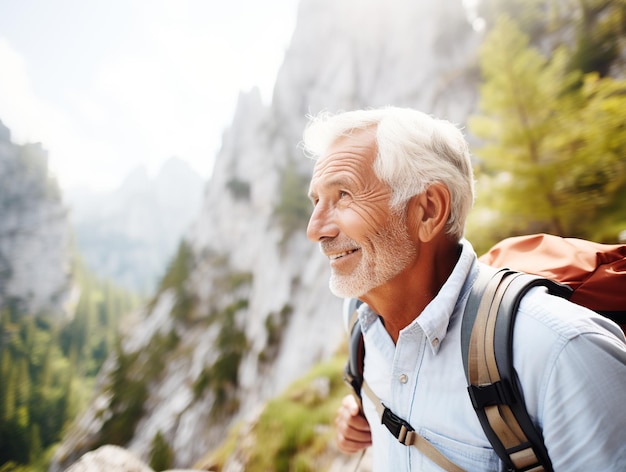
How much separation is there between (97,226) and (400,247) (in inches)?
7966

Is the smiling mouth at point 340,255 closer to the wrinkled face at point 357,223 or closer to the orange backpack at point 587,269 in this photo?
the wrinkled face at point 357,223

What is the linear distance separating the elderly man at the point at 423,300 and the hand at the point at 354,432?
10.9 inches

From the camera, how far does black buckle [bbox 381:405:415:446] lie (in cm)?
139

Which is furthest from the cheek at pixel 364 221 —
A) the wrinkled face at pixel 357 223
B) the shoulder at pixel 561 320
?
the shoulder at pixel 561 320

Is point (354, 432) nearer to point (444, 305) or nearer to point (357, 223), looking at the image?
point (444, 305)

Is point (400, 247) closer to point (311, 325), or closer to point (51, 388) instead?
point (311, 325)

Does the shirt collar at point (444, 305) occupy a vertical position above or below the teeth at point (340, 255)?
below

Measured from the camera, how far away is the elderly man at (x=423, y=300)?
0.97 meters

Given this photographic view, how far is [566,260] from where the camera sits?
4.69 feet

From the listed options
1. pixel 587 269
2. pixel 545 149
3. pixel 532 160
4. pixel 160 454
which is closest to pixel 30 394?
pixel 160 454

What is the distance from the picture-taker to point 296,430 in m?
4.89

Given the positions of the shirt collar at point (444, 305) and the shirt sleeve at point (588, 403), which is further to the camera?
the shirt collar at point (444, 305)

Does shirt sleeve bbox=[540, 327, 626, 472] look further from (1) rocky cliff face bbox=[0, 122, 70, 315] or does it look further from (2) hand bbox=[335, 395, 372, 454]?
(1) rocky cliff face bbox=[0, 122, 70, 315]

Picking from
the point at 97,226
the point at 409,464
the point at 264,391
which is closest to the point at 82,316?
the point at 264,391
